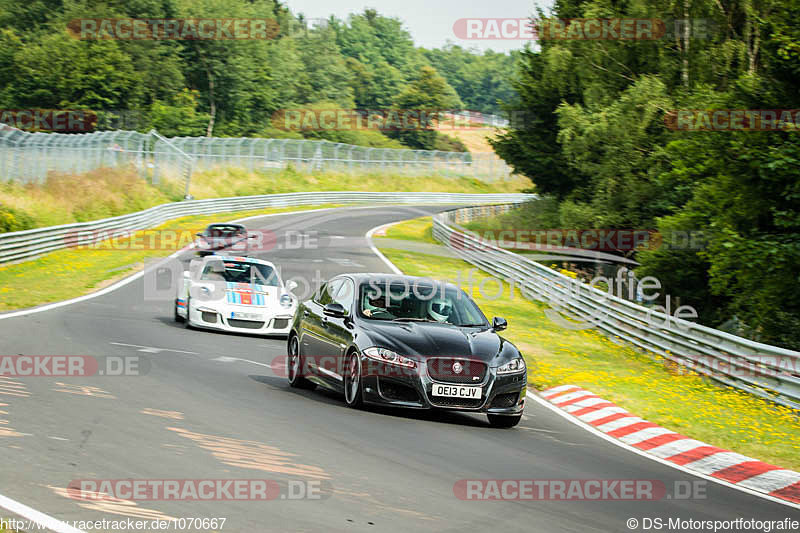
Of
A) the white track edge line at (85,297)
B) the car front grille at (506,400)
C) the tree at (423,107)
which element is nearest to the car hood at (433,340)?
the car front grille at (506,400)

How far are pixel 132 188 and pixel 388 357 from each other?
131ft

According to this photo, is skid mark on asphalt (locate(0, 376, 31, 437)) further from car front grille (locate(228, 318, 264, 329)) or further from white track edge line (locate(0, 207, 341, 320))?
white track edge line (locate(0, 207, 341, 320))

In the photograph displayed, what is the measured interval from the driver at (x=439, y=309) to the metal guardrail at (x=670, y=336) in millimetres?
5489

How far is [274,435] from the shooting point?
27.7 feet

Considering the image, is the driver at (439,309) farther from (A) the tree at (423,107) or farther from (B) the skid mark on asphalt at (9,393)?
(A) the tree at (423,107)

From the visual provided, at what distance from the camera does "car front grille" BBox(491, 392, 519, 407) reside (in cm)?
998

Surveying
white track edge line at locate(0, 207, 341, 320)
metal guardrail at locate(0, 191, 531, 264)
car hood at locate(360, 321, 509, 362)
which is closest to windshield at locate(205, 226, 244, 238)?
white track edge line at locate(0, 207, 341, 320)

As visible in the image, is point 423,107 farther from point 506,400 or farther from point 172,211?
point 506,400

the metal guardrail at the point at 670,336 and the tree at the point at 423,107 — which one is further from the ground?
the tree at the point at 423,107

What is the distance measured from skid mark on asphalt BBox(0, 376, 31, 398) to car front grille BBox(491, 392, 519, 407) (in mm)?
4832

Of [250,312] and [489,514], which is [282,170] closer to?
[250,312]

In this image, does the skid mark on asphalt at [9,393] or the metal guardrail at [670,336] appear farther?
the metal guardrail at [670,336]

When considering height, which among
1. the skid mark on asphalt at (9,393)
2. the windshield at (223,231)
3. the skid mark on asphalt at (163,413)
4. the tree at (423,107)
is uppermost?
the tree at (423,107)

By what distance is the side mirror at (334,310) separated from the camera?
10688 mm
